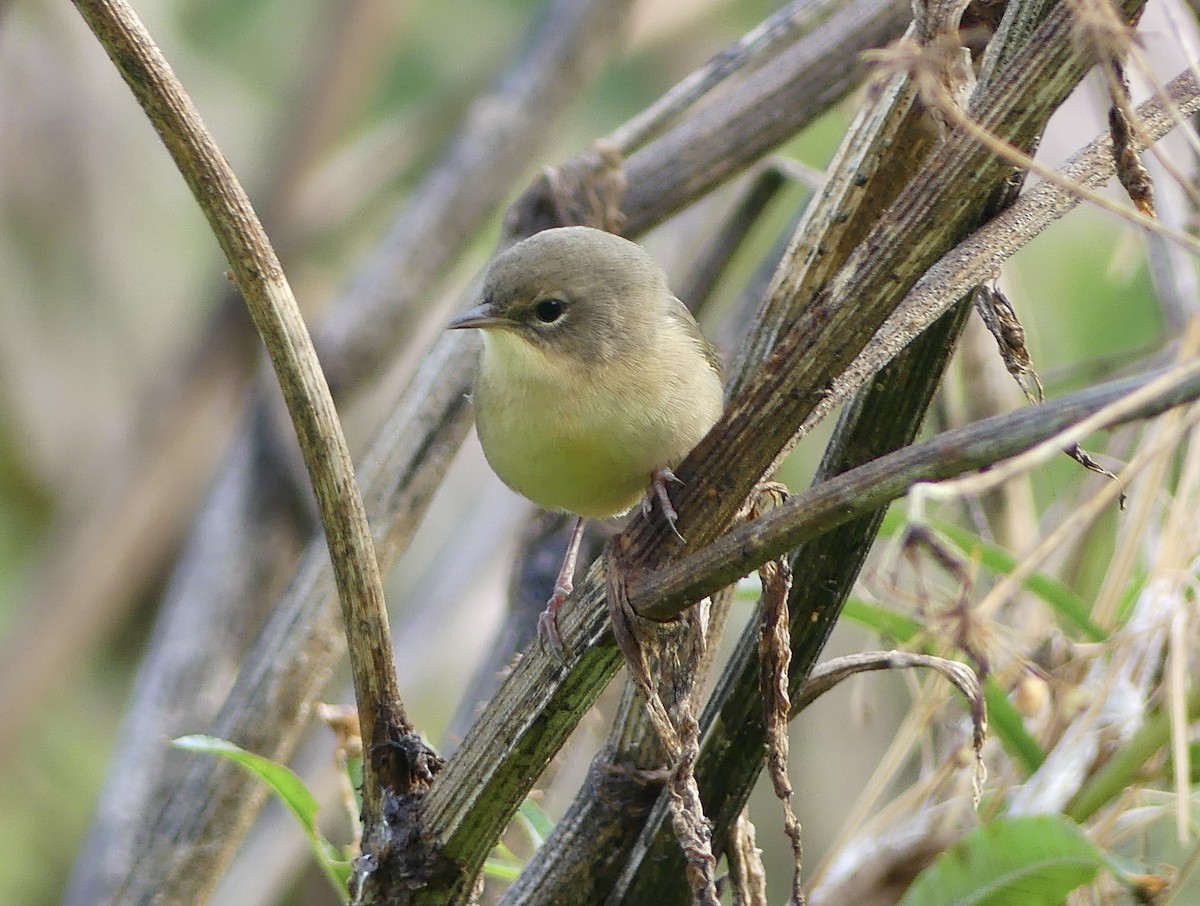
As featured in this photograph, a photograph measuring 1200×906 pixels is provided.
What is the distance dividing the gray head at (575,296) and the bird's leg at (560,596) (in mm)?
319

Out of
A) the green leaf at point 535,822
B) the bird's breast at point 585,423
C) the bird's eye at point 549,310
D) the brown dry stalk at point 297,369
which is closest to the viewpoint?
the brown dry stalk at point 297,369

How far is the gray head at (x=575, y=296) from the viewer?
2.27m

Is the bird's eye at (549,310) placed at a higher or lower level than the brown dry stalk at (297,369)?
higher

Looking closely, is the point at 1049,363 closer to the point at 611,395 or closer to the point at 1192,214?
the point at 1192,214

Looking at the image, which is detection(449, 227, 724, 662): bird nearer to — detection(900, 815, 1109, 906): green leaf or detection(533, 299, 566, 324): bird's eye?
detection(533, 299, 566, 324): bird's eye

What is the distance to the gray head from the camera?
7.45 feet

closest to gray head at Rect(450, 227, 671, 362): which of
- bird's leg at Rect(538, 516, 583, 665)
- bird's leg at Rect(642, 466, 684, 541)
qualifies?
bird's leg at Rect(538, 516, 583, 665)

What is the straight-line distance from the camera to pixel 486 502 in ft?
10.4

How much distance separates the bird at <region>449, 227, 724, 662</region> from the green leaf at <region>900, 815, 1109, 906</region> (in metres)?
0.70

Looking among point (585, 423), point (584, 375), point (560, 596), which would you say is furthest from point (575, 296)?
point (560, 596)

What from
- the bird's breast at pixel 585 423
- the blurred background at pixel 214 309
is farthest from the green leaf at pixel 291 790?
the blurred background at pixel 214 309

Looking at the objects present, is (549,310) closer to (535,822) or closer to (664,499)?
(535,822)

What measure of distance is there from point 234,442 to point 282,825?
2.86 ft

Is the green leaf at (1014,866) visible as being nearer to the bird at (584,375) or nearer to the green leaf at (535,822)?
the green leaf at (535,822)
